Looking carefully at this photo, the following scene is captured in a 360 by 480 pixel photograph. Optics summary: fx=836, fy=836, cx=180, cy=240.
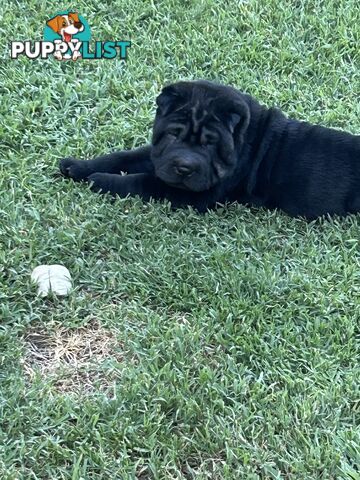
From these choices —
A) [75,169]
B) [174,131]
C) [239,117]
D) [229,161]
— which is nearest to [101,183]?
[75,169]

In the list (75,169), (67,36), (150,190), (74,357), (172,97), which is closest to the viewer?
(74,357)

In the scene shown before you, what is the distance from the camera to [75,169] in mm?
4523

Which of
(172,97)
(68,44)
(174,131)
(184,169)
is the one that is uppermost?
(172,97)

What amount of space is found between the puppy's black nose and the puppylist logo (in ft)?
5.84

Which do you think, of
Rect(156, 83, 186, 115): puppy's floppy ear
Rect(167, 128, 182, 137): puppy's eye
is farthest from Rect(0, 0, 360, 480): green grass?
Rect(156, 83, 186, 115): puppy's floppy ear

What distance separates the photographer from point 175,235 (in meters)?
4.18

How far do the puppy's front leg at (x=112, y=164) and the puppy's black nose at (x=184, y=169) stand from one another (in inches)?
16.3

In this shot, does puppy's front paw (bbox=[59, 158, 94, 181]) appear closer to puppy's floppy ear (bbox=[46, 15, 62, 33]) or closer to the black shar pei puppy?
the black shar pei puppy

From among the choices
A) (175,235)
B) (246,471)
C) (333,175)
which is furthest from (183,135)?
(246,471)

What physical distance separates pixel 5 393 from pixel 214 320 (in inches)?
37.9

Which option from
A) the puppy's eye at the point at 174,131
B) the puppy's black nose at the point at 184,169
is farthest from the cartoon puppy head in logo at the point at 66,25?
the puppy's black nose at the point at 184,169

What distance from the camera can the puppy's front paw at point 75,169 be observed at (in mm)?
4523

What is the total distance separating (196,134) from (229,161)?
23cm

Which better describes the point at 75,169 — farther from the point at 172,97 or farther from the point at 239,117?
the point at 239,117
